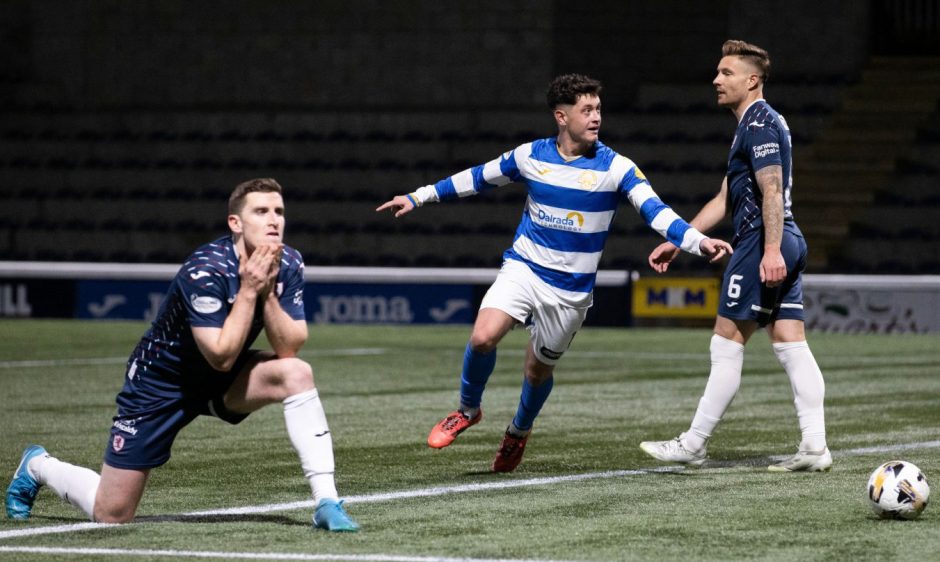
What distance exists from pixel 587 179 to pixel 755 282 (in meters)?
0.91

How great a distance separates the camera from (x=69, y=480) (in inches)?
241

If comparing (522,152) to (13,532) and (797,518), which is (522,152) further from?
(13,532)

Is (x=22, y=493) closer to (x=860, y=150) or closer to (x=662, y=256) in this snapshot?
(x=662, y=256)

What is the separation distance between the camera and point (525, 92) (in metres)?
25.0

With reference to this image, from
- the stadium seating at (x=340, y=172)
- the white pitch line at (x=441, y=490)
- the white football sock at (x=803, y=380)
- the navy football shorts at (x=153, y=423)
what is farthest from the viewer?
the stadium seating at (x=340, y=172)

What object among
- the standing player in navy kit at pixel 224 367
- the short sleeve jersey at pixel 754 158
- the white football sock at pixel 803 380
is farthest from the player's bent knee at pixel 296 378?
the white football sock at pixel 803 380

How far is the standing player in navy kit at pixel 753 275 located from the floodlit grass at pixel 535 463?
20 centimetres

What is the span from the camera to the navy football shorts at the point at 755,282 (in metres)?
7.57

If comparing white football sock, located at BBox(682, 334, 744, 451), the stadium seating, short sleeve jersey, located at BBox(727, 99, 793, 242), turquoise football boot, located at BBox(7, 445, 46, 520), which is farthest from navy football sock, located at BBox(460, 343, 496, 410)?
the stadium seating

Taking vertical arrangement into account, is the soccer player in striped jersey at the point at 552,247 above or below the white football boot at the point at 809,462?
above

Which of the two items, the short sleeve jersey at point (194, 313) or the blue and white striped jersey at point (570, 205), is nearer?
the short sleeve jersey at point (194, 313)

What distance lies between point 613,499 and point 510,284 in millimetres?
1494

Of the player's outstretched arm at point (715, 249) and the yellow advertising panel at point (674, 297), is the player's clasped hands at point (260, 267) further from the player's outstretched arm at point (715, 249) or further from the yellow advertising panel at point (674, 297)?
the yellow advertising panel at point (674, 297)

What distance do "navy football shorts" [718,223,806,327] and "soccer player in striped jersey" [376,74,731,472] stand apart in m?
0.52
